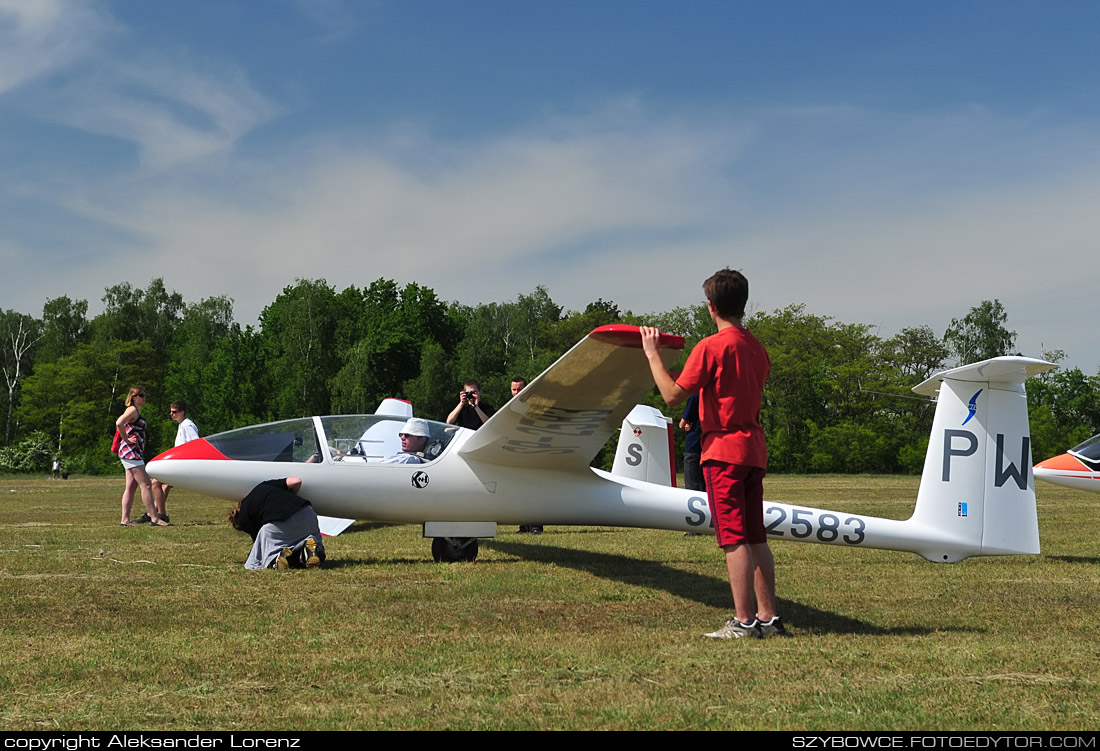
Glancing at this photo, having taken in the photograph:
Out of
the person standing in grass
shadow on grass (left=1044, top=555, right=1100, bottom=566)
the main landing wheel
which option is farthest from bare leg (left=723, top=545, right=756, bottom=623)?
the person standing in grass

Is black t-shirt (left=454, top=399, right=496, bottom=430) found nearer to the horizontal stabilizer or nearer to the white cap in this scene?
the horizontal stabilizer

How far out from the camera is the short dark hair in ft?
16.4

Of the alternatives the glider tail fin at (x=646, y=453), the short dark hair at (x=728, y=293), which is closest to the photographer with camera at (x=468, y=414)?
the glider tail fin at (x=646, y=453)

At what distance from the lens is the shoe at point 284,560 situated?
7.66 m

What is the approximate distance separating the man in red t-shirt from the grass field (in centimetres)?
30

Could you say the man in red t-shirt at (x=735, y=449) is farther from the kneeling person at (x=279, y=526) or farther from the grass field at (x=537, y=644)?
the kneeling person at (x=279, y=526)

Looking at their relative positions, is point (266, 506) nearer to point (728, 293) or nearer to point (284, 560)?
point (284, 560)

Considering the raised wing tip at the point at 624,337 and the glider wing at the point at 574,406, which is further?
the glider wing at the point at 574,406

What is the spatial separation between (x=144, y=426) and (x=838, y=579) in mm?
9688

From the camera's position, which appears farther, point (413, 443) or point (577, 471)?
point (413, 443)

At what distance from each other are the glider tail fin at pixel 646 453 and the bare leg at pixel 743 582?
6.97 meters

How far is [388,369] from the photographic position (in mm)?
63719

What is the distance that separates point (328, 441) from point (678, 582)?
3.55 meters

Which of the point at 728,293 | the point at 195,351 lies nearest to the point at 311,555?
the point at 728,293
